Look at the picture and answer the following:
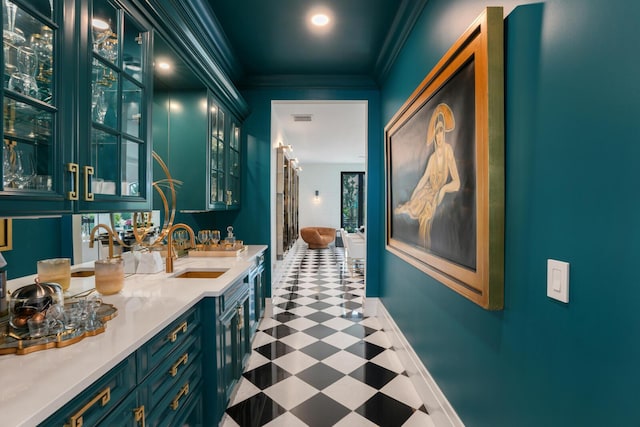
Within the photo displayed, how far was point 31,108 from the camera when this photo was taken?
1.04 m

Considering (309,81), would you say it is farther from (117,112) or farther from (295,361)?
(295,361)

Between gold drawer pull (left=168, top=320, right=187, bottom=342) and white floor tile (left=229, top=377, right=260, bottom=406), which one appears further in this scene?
white floor tile (left=229, top=377, right=260, bottom=406)

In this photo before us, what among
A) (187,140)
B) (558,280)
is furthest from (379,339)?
(187,140)

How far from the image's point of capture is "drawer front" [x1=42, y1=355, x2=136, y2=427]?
2.66 feet

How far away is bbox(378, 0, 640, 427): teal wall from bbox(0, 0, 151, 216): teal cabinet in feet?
5.27

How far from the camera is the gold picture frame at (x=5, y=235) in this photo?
133cm

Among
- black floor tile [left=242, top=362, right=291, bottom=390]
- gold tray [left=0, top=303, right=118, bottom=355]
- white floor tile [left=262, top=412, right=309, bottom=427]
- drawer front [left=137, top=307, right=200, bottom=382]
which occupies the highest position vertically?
gold tray [left=0, top=303, right=118, bottom=355]

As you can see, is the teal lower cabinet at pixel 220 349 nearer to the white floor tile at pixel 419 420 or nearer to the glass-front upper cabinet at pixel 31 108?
the glass-front upper cabinet at pixel 31 108

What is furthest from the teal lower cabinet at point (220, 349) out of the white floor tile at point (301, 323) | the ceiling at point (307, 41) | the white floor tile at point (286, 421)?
A: the ceiling at point (307, 41)

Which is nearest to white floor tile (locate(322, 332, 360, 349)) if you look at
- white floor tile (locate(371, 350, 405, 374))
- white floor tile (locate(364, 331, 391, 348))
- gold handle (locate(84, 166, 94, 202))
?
white floor tile (locate(364, 331, 391, 348))

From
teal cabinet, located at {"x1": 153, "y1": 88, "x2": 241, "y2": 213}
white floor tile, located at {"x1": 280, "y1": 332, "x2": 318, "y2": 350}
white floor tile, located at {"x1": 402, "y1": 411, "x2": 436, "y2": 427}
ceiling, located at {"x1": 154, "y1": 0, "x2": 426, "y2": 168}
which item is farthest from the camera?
white floor tile, located at {"x1": 280, "y1": 332, "x2": 318, "y2": 350}

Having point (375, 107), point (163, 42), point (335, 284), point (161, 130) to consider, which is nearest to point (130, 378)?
point (163, 42)

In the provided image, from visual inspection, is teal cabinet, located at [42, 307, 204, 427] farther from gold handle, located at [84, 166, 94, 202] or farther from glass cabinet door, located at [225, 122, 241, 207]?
glass cabinet door, located at [225, 122, 241, 207]

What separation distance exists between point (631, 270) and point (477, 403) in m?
1.04
